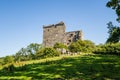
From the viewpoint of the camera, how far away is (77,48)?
250ft

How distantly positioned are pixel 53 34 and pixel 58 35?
3.49 meters

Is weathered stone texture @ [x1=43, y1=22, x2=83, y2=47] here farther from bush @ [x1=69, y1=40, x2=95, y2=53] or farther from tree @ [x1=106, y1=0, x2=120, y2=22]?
tree @ [x1=106, y1=0, x2=120, y2=22]

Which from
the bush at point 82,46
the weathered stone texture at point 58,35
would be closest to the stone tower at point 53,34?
the weathered stone texture at point 58,35

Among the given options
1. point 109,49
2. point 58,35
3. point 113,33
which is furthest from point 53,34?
point 113,33

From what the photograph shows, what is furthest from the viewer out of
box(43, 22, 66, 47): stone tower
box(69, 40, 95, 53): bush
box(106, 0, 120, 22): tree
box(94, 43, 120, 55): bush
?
box(43, 22, 66, 47): stone tower

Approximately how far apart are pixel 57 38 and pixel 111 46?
53442 millimetres

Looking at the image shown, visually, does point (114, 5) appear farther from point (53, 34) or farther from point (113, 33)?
point (53, 34)

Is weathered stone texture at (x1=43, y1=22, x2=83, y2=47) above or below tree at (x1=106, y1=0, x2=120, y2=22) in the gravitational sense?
above

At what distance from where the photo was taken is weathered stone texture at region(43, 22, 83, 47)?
9994 centimetres

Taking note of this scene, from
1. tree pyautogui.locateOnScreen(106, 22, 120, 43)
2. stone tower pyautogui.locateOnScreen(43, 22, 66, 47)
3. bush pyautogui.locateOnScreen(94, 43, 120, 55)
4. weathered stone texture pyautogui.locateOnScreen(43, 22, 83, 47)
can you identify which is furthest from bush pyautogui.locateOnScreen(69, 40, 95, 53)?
tree pyautogui.locateOnScreen(106, 22, 120, 43)

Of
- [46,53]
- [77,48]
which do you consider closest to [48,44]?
[77,48]

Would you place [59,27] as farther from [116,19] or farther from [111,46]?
[116,19]

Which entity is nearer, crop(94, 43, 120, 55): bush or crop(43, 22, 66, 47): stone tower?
crop(94, 43, 120, 55): bush

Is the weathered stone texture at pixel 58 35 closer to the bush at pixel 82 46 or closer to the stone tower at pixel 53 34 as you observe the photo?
the stone tower at pixel 53 34
